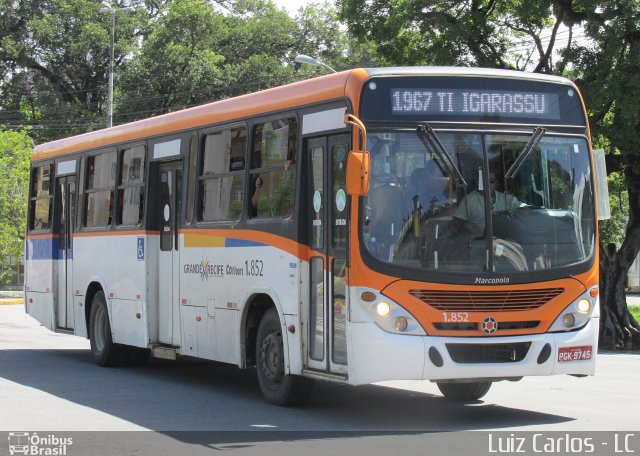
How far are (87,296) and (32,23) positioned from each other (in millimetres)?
40239

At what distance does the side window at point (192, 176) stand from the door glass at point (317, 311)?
3.07 m

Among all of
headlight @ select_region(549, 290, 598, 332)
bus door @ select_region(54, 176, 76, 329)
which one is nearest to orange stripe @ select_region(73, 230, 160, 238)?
bus door @ select_region(54, 176, 76, 329)

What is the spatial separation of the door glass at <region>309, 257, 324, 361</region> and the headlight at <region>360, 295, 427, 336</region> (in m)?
0.93

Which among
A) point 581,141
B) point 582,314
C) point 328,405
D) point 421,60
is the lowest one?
point 328,405

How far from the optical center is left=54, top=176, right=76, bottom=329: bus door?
1750cm

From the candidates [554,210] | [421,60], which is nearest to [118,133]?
[554,210]

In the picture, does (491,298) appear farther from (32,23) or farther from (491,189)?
(32,23)

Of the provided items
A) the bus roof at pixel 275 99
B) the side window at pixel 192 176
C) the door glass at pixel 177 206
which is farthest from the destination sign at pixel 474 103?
the door glass at pixel 177 206

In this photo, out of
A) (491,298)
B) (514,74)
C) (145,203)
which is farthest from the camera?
(145,203)

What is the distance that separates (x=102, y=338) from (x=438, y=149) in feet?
25.8

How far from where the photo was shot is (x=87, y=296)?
16.9m

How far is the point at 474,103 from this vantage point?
34.6 feet

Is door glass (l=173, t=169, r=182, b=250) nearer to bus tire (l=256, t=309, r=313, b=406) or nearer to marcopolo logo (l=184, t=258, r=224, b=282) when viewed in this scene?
marcopolo logo (l=184, t=258, r=224, b=282)

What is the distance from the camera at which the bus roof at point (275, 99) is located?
10484mm
